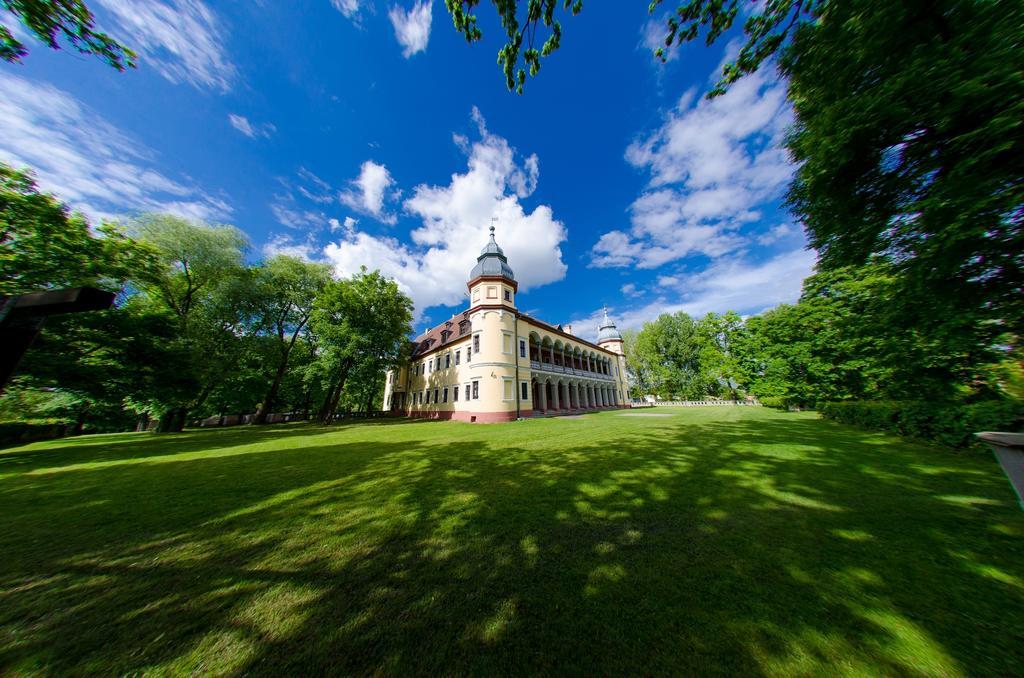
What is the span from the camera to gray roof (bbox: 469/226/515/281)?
23.2 meters

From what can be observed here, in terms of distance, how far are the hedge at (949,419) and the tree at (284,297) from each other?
32.2 metres

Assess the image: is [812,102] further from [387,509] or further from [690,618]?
[387,509]

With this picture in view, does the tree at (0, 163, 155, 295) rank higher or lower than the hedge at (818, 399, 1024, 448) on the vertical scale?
higher

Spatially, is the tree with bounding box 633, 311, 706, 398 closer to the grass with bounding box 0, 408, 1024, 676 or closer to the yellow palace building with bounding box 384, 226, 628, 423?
the yellow palace building with bounding box 384, 226, 628, 423

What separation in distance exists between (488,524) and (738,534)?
3306 millimetres

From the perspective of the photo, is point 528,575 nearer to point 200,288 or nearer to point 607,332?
point 200,288

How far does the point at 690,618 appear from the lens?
8.11 ft

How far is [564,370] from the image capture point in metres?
29.5

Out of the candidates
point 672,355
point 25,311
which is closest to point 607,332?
point 672,355

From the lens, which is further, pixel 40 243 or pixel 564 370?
pixel 564 370

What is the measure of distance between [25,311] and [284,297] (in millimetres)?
25621

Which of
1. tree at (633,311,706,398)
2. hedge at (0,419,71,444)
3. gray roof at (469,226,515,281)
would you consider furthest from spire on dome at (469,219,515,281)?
tree at (633,311,706,398)

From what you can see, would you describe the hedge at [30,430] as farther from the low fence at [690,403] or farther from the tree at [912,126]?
the low fence at [690,403]

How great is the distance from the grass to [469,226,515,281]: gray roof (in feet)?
61.4
